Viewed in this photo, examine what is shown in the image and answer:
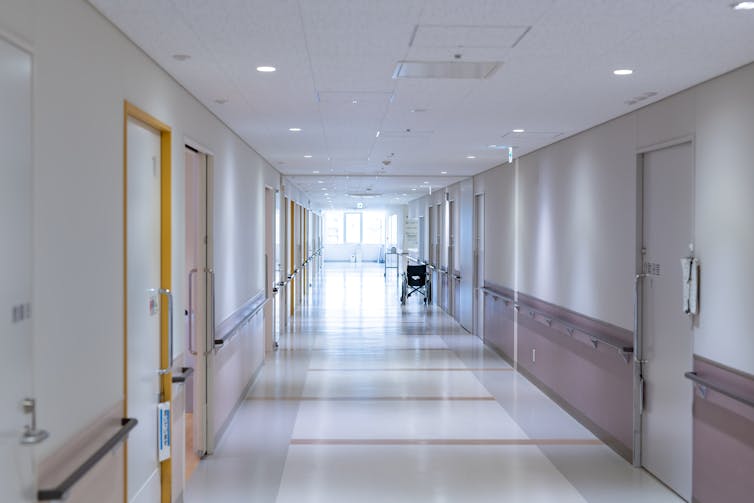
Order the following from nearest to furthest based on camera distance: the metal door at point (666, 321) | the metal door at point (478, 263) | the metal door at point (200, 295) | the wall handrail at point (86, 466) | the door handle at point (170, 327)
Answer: the wall handrail at point (86, 466) → the door handle at point (170, 327) → the metal door at point (666, 321) → the metal door at point (200, 295) → the metal door at point (478, 263)

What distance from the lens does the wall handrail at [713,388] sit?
156 inches

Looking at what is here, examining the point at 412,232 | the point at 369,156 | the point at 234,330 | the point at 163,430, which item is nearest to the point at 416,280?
the point at 412,232

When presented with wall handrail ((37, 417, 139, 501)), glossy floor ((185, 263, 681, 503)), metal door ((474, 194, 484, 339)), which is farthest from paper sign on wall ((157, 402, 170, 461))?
metal door ((474, 194, 484, 339))

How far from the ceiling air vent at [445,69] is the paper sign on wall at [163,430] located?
236cm

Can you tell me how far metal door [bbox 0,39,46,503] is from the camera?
2180mm

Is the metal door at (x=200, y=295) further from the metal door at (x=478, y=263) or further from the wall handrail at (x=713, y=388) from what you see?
the metal door at (x=478, y=263)

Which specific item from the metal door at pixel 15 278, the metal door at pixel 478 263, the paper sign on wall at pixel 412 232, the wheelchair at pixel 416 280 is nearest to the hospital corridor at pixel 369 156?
the metal door at pixel 15 278

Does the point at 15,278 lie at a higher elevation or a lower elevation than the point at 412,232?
lower

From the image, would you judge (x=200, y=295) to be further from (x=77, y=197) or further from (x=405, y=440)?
(x=77, y=197)

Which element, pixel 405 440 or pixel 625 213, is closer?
pixel 625 213

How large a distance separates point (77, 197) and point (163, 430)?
1.76 m

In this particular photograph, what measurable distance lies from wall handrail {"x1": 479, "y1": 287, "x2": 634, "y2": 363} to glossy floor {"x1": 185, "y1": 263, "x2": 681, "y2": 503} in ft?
2.64

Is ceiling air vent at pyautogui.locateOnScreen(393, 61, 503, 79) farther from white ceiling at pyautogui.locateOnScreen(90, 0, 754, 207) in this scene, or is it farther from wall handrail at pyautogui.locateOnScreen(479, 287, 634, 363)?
wall handrail at pyautogui.locateOnScreen(479, 287, 634, 363)

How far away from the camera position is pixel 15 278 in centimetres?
227
